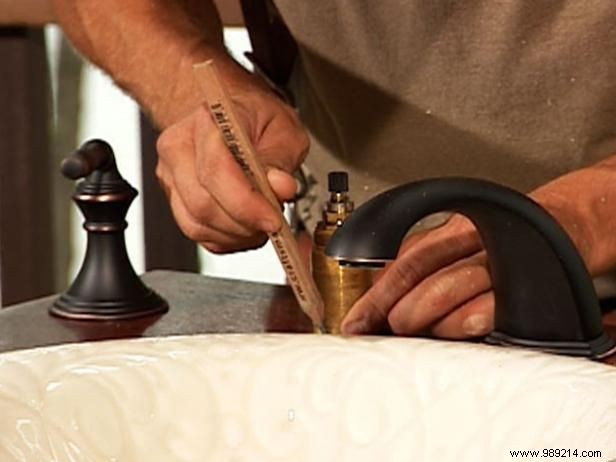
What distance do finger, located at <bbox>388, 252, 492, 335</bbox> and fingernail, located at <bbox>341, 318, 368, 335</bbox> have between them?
0.05ft

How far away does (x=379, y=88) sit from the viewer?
3.71ft

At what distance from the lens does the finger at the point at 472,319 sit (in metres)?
0.81

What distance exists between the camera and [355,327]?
2.68 feet

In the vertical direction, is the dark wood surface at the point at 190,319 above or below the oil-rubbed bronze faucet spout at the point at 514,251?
below

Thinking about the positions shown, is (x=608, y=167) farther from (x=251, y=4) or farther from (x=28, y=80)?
(x=28, y=80)

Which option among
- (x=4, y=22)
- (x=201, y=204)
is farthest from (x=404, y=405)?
(x=4, y=22)

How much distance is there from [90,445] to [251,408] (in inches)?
3.2

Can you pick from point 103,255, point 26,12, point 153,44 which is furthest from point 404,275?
point 26,12

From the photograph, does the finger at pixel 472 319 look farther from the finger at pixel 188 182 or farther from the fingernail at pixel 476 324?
the finger at pixel 188 182

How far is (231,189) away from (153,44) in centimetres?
35

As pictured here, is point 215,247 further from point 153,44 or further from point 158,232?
point 158,232

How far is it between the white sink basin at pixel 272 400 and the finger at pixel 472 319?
110 mm

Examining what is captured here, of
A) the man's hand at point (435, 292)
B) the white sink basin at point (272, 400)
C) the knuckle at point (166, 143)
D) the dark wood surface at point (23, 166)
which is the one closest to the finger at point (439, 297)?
the man's hand at point (435, 292)

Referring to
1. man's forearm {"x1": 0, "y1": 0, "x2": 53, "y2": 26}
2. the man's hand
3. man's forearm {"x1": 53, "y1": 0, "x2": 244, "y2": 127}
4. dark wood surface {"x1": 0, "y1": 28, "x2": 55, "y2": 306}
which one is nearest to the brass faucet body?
the man's hand
